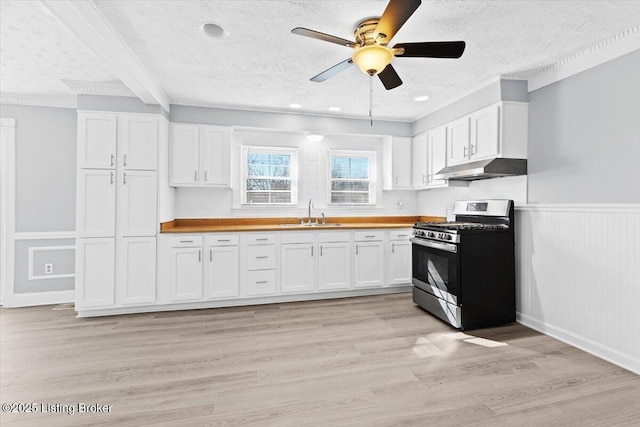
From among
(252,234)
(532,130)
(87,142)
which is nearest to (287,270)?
(252,234)

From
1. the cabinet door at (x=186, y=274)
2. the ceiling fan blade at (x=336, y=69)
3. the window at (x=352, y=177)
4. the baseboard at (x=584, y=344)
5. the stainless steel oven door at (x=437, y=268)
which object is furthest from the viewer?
the window at (x=352, y=177)

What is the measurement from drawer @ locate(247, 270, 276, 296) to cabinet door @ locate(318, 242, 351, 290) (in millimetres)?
616

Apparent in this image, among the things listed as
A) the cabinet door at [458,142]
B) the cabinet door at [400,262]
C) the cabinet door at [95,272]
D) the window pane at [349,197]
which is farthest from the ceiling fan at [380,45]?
the cabinet door at [95,272]

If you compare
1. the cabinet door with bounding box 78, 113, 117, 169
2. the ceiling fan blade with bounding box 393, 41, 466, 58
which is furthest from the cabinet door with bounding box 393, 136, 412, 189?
the cabinet door with bounding box 78, 113, 117, 169

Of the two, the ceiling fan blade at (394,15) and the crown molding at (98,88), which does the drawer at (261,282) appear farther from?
the ceiling fan blade at (394,15)

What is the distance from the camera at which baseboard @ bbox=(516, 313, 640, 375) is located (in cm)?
249

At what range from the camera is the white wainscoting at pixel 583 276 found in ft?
8.27

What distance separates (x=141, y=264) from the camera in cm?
378

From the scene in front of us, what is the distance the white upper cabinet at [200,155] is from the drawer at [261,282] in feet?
4.16

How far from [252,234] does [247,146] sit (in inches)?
56.7

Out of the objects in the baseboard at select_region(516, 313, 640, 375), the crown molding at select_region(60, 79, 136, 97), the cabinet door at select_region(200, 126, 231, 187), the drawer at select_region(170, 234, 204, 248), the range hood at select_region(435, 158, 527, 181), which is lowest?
the baseboard at select_region(516, 313, 640, 375)

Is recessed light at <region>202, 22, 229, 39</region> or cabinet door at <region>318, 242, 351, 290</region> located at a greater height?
recessed light at <region>202, 22, 229, 39</region>

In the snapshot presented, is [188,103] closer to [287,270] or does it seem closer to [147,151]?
[147,151]

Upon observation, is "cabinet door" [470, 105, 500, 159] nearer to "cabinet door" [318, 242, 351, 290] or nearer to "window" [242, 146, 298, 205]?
"cabinet door" [318, 242, 351, 290]
